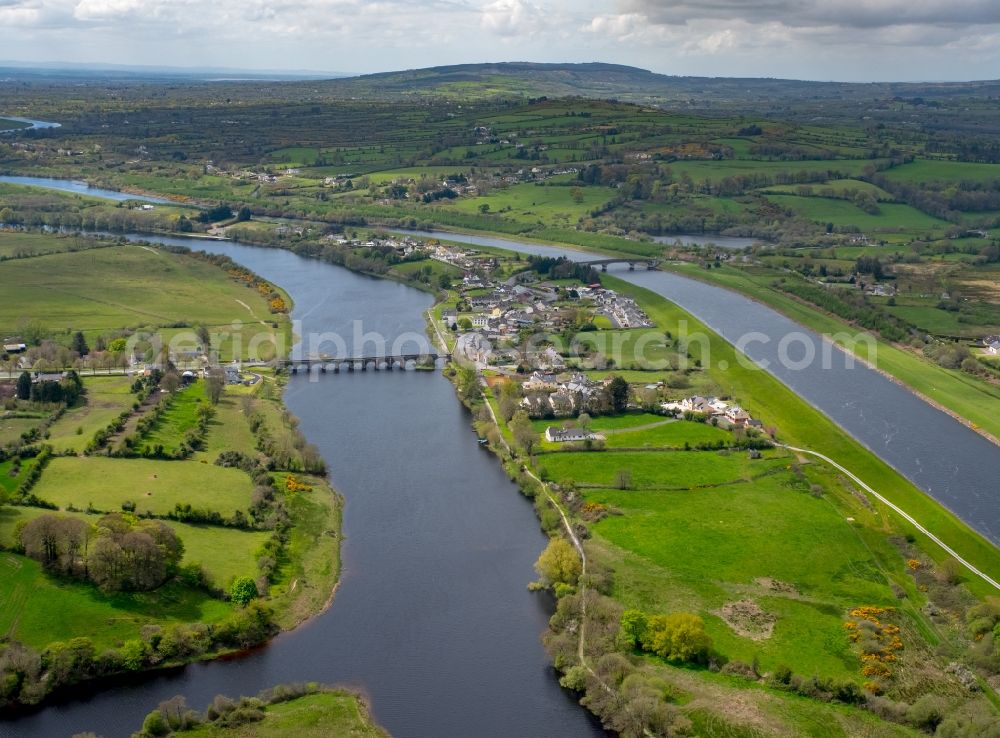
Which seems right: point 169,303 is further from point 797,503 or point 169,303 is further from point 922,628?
point 922,628

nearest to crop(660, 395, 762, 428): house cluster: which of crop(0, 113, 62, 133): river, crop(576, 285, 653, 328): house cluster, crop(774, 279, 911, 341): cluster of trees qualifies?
crop(576, 285, 653, 328): house cluster

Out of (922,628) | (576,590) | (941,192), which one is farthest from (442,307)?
(941,192)

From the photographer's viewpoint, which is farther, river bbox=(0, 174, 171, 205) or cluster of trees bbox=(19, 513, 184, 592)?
river bbox=(0, 174, 171, 205)

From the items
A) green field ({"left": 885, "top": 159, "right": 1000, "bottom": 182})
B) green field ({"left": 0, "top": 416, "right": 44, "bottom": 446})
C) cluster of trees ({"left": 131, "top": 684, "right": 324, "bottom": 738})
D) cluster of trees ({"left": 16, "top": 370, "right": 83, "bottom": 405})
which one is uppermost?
green field ({"left": 885, "top": 159, "right": 1000, "bottom": 182})

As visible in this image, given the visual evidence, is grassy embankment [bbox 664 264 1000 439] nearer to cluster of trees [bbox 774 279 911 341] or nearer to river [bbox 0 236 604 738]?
cluster of trees [bbox 774 279 911 341]

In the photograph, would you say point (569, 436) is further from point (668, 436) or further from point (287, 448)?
point (287, 448)

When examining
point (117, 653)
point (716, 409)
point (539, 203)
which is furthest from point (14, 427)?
point (539, 203)
